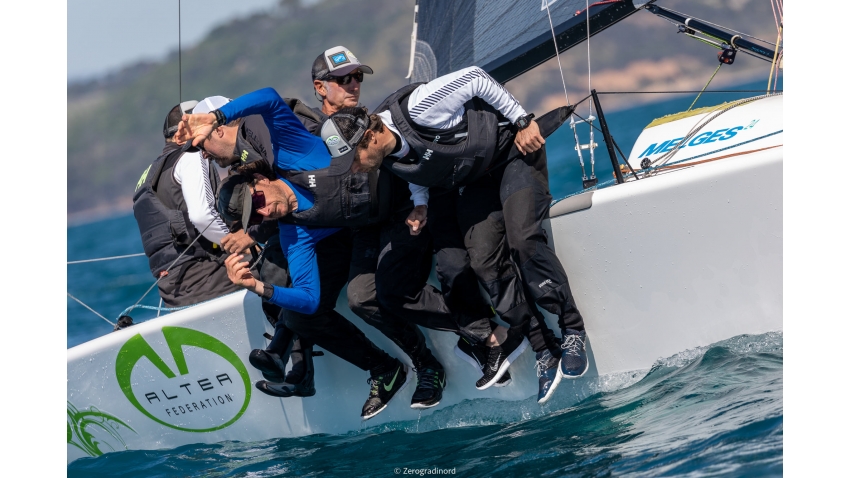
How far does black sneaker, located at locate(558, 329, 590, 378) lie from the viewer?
294 cm

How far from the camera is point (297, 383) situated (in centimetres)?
345

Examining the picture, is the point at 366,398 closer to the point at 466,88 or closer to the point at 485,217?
the point at 485,217

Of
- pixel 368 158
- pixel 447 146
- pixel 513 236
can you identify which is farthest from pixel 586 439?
pixel 368 158

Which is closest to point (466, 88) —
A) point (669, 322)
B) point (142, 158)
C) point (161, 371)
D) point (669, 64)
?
point (669, 322)

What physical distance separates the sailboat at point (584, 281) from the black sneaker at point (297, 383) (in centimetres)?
17

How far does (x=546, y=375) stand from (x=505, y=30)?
163 cm

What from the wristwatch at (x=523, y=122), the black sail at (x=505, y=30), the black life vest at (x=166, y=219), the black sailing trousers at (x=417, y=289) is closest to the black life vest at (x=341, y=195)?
the black sailing trousers at (x=417, y=289)

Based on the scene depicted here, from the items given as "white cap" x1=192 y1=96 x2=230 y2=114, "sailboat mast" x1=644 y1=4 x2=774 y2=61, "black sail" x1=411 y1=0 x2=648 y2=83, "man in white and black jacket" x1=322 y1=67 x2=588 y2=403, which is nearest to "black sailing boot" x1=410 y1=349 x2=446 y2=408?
"man in white and black jacket" x1=322 y1=67 x2=588 y2=403

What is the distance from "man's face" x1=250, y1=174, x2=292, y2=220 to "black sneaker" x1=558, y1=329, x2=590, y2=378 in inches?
42.7

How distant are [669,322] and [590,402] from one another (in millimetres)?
415

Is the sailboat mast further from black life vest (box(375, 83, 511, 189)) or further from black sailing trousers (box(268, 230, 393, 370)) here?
black sailing trousers (box(268, 230, 393, 370))
